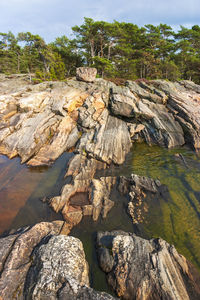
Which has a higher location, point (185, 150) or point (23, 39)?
point (23, 39)

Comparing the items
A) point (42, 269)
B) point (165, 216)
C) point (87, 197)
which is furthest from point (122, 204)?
point (42, 269)

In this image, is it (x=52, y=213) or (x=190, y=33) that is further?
(x=190, y=33)

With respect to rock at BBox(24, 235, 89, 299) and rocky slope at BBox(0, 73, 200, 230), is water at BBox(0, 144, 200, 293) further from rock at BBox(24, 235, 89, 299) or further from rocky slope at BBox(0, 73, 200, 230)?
rocky slope at BBox(0, 73, 200, 230)

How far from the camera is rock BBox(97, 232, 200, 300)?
18.0 feet

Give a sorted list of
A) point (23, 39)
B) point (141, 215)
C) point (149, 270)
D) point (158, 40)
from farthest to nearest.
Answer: point (158, 40) < point (23, 39) < point (141, 215) < point (149, 270)

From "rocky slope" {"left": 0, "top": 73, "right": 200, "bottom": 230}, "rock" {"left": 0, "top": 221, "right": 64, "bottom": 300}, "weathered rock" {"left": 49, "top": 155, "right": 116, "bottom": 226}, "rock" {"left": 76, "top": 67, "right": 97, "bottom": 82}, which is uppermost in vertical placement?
"rock" {"left": 76, "top": 67, "right": 97, "bottom": 82}

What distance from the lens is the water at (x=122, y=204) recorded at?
8.45 meters

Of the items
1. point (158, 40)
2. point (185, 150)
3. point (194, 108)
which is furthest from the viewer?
point (158, 40)

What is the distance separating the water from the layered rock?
1.57 metres

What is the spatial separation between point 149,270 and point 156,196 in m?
6.66

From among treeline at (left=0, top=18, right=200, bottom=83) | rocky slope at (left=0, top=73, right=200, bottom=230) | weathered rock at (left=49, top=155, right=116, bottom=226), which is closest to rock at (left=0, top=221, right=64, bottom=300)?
weathered rock at (left=49, top=155, right=116, bottom=226)

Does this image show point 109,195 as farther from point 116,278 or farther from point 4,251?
point 4,251

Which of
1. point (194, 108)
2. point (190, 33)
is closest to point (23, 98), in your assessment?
point (194, 108)

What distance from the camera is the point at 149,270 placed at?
5934 mm
